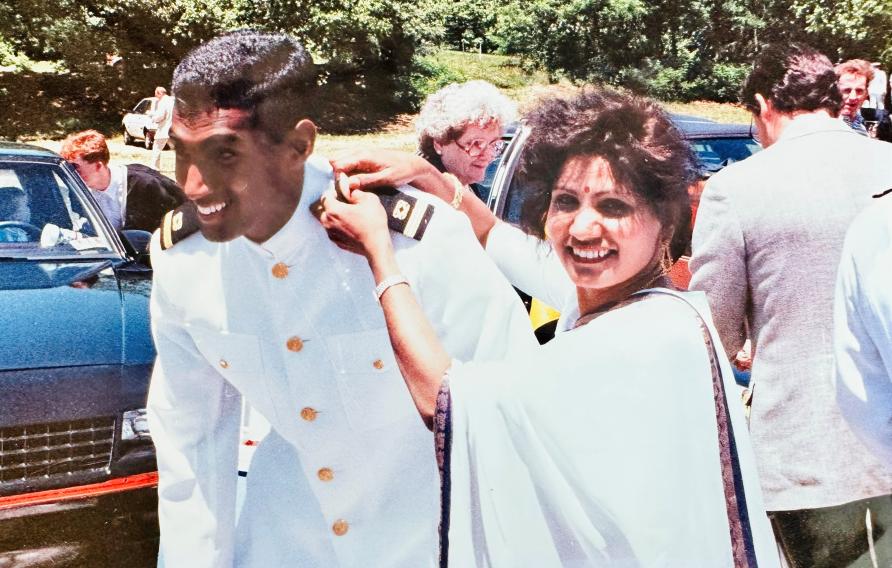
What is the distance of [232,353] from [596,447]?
0.71m

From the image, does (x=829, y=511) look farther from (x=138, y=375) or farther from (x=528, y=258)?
(x=138, y=375)

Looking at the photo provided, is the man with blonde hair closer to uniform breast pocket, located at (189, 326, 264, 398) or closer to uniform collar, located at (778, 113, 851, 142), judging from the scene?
uniform collar, located at (778, 113, 851, 142)

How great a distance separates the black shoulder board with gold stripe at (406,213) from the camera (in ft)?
4.82

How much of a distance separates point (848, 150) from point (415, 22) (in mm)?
1023

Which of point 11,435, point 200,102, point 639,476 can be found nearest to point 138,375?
point 11,435

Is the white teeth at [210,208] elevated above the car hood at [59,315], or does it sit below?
above

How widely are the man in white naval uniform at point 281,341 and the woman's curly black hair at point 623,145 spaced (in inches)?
8.1

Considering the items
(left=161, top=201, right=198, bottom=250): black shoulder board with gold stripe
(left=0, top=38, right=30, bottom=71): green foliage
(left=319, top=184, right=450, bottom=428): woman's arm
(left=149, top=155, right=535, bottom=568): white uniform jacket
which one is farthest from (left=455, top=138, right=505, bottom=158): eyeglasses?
(left=0, top=38, right=30, bottom=71): green foliage

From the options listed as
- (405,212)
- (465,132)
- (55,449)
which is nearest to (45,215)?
(55,449)

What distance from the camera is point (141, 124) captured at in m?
1.99

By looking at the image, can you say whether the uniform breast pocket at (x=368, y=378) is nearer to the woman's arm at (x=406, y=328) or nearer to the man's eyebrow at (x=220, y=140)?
the woman's arm at (x=406, y=328)

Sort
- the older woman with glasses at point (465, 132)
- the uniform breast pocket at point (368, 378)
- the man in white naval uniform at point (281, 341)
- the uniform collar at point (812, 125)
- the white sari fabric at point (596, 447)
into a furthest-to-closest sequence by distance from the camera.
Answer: the uniform collar at point (812, 125), the older woman with glasses at point (465, 132), the uniform breast pocket at point (368, 378), the man in white naval uniform at point (281, 341), the white sari fabric at point (596, 447)

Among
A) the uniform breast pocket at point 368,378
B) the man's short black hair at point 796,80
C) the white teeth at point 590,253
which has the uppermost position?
the man's short black hair at point 796,80

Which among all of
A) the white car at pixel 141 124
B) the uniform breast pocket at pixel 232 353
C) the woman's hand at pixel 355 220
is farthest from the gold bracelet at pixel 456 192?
the white car at pixel 141 124
